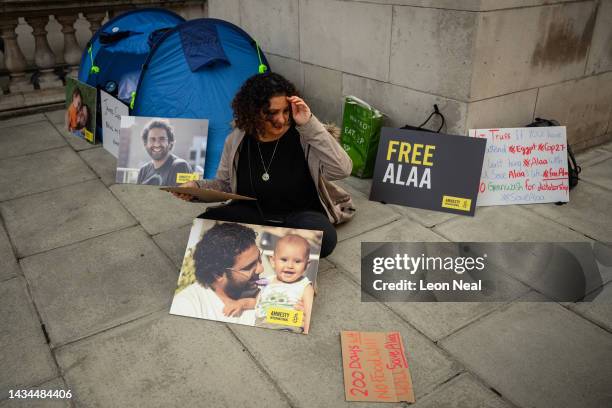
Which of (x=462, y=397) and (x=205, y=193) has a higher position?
(x=205, y=193)

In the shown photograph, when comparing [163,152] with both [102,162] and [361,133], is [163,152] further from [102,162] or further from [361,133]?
[361,133]

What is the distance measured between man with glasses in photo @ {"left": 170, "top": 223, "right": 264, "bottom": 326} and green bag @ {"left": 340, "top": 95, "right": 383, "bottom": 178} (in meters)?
1.60

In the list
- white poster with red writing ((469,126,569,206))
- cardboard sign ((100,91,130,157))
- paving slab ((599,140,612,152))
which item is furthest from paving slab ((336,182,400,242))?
paving slab ((599,140,612,152))

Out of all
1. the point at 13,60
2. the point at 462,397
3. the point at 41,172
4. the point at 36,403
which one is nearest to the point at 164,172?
the point at 41,172

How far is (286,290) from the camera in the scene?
2510 mm

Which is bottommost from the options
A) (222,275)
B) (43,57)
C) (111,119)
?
(222,275)

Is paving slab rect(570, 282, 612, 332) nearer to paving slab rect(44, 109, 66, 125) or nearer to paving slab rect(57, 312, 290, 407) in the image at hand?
paving slab rect(57, 312, 290, 407)

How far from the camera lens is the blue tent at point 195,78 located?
4234 millimetres

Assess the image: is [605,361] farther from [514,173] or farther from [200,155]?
[200,155]

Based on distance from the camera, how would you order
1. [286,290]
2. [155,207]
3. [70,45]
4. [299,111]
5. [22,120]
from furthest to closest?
[70,45], [22,120], [155,207], [299,111], [286,290]

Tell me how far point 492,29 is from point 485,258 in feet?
4.99

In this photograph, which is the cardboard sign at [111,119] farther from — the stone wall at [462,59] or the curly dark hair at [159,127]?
the stone wall at [462,59]

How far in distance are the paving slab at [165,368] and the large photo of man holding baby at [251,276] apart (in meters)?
0.11

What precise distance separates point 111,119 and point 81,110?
0.62 m
